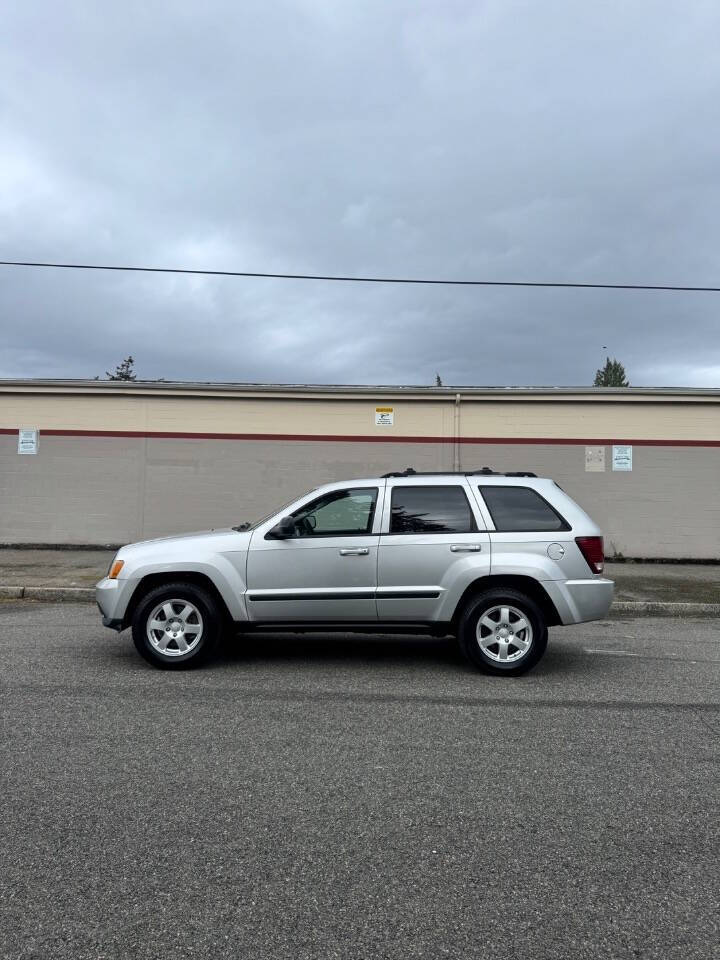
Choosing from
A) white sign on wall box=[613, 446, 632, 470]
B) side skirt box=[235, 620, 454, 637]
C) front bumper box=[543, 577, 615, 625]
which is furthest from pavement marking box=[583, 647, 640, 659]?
white sign on wall box=[613, 446, 632, 470]

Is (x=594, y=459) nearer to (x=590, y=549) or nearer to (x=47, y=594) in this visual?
(x=590, y=549)

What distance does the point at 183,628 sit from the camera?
6.76m

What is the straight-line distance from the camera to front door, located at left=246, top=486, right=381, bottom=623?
676cm

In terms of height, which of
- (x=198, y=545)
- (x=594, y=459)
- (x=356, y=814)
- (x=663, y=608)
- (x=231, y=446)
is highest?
(x=231, y=446)

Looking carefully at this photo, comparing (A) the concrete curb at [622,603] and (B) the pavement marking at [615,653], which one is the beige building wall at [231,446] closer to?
(A) the concrete curb at [622,603]

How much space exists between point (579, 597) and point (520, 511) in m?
0.92

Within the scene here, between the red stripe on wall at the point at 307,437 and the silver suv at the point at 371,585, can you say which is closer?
the silver suv at the point at 371,585

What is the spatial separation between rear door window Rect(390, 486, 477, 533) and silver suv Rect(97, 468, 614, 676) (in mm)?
38

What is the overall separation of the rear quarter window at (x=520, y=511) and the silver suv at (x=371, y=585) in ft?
0.06

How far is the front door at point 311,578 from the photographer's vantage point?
676cm

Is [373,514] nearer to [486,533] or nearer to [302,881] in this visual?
[486,533]

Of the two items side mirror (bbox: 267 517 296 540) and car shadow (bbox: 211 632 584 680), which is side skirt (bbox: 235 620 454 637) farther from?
side mirror (bbox: 267 517 296 540)

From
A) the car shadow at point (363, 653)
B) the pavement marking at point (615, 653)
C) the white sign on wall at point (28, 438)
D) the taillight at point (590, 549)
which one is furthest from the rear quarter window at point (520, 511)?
the white sign on wall at point (28, 438)

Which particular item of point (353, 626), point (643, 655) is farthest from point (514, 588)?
point (643, 655)
